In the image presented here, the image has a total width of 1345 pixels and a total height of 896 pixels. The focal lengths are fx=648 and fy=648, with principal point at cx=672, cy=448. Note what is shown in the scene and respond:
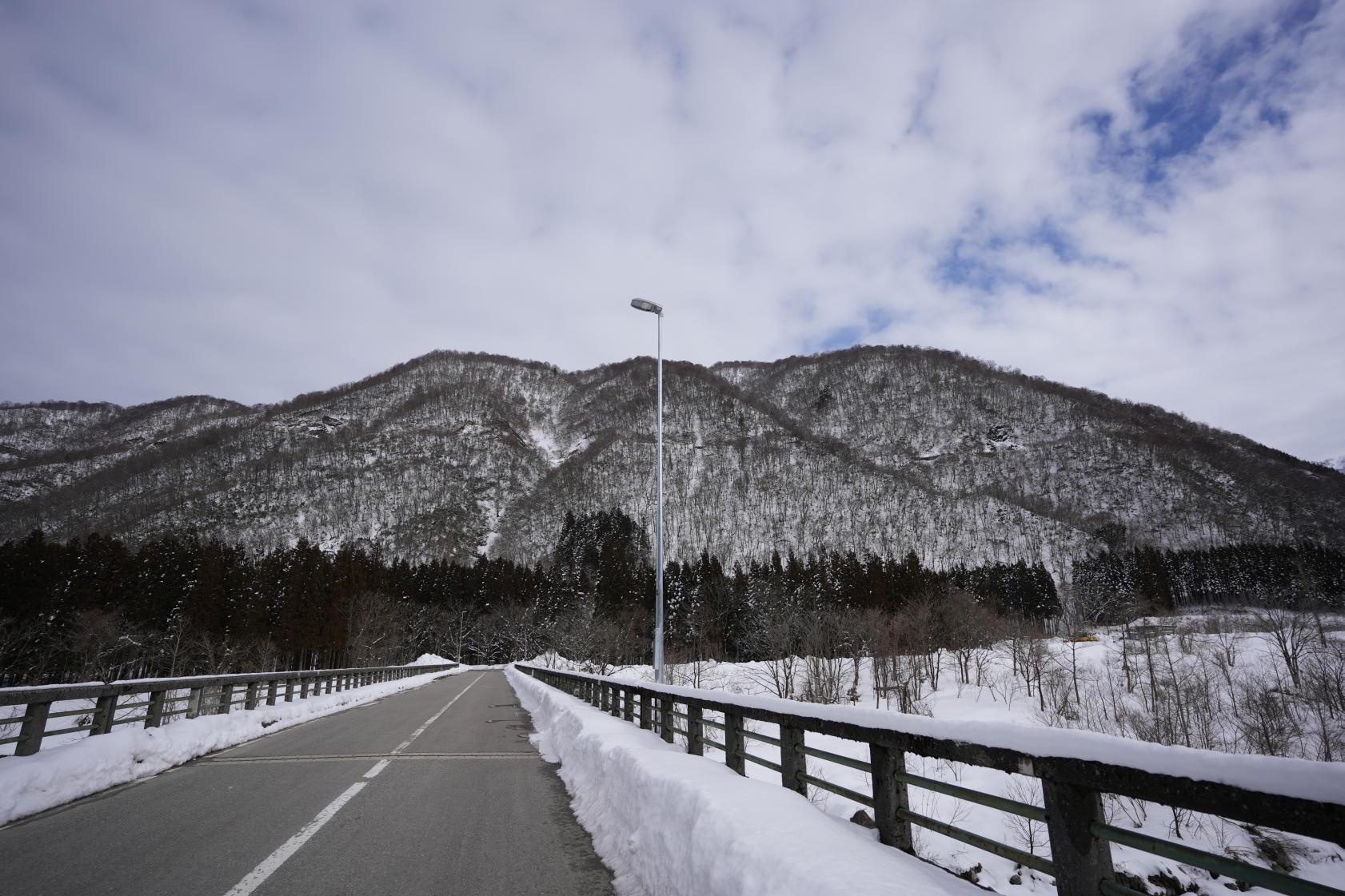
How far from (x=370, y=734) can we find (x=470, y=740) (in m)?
2.50

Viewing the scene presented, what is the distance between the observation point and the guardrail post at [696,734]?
7.61m

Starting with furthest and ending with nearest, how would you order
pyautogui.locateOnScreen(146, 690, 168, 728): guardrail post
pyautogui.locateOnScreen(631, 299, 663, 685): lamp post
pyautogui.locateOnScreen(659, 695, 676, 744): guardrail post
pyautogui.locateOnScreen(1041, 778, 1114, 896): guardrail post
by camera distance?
pyautogui.locateOnScreen(631, 299, 663, 685): lamp post, pyautogui.locateOnScreen(146, 690, 168, 728): guardrail post, pyautogui.locateOnScreen(659, 695, 676, 744): guardrail post, pyautogui.locateOnScreen(1041, 778, 1114, 896): guardrail post

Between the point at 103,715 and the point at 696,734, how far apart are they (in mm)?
8721

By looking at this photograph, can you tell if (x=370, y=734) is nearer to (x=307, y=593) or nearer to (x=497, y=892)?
(x=497, y=892)

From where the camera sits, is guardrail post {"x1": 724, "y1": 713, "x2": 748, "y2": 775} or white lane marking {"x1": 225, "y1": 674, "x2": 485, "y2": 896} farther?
guardrail post {"x1": 724, "y1": 713, "x2": 748, "y2": 775}

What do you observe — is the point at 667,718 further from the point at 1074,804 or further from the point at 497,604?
the point at 497,604

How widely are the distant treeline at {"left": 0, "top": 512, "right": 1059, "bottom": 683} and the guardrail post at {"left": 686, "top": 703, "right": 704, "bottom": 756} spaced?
53499 millimetres

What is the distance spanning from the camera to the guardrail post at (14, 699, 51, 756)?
305 inches

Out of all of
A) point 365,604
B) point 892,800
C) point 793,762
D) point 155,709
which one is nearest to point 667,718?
point 793,762

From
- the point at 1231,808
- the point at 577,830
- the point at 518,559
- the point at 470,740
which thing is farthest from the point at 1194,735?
the point at 518,559

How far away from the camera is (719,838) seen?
3.83m

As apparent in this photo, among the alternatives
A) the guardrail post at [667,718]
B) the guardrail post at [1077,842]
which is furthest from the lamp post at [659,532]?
the guardrail post at [1077,842]

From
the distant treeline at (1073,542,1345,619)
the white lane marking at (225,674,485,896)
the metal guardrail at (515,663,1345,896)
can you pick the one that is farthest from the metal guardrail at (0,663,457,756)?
the distant treeline at (1073,542,1345,619)

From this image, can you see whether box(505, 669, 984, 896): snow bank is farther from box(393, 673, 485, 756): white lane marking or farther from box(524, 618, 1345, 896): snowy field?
box(393, 673, 485, 756): white lane marking
